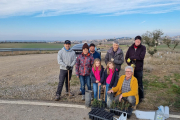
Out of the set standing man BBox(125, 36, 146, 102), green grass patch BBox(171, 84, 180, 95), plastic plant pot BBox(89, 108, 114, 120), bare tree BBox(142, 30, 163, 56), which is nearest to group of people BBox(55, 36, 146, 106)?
standing man BBox(125, 36, 146, 102)

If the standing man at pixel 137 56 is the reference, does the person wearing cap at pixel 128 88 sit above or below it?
below

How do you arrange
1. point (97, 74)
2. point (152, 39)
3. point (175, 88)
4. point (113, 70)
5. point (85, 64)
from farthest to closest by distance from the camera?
1. point (152, 39)
2. point (175, 88)
3. point (85, 64)
4. point (97, 74)
5. point (113, 70)

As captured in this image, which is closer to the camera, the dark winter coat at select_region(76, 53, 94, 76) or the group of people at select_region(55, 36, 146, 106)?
the group of people at select_region(55, 36, 146, 106)

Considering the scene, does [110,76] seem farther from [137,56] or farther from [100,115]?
[100,115]

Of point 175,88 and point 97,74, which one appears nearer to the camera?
point 97,74

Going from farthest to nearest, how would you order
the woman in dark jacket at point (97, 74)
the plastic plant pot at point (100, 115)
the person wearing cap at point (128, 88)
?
the woman in dark jacket at point (97, 74)
the person wearing cap at point (128, 88)
the plastic plant pot at point (100, 115)

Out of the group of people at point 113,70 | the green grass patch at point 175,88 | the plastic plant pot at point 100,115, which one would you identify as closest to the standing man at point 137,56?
the group of people at point 113,70

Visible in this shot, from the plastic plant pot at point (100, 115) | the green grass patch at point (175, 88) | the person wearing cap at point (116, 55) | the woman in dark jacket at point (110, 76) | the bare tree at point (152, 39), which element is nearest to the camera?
the plastic plant pot at point (100, 115)

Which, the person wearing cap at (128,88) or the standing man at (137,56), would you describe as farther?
the standing man at (137,56)

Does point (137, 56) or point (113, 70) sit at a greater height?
point (137, 56)

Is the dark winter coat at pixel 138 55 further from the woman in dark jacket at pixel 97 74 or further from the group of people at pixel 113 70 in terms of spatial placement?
the woman in dark jacket at pixel 97 74

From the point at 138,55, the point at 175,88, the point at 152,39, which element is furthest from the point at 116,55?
the point at 152,39

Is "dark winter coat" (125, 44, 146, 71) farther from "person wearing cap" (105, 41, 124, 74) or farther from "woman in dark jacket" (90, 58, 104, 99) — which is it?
"woman in dark jacket" (90, 58, 104, 99)

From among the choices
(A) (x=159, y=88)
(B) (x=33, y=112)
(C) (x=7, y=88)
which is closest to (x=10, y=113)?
Answer: (B) (x=33, y=112)
